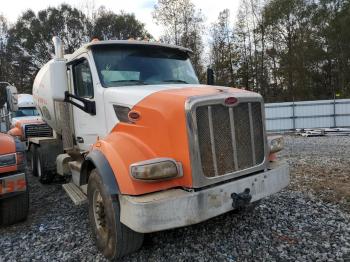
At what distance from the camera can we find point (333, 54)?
3231cm

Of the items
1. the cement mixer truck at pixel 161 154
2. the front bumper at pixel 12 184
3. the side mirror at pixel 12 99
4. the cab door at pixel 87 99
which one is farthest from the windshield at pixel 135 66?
the side mirror at pixel 12 99

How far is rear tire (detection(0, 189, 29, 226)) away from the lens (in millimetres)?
5148

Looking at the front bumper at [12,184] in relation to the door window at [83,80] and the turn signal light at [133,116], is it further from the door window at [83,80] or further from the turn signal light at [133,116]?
the turn signal light at [133,116]

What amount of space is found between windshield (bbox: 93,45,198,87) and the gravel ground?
2.09 metres

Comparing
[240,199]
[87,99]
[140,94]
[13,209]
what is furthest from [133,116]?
[13,209]

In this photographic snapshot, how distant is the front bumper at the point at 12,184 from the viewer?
4816mm

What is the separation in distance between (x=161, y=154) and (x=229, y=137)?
75 cm

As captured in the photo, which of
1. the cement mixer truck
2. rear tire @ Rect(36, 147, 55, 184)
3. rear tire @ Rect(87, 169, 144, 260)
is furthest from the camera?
rear tire @ Rect(36, 147, 55, 184)

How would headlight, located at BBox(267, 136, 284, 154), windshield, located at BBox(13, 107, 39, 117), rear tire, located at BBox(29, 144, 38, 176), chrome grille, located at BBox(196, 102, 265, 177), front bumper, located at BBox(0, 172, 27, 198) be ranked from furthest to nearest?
windshield, located at BBox(13, 107, 39, 117)
rear tire, located at BBox(29, 144, 38, 176)
front bumper, located at BBox(0, 172, 27, 198)
headlight, located at BBox(267, 136, 284, 154)
chrome grille, located at BBox(196, 102, 265, 177)

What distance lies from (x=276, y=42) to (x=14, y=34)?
2938 cm

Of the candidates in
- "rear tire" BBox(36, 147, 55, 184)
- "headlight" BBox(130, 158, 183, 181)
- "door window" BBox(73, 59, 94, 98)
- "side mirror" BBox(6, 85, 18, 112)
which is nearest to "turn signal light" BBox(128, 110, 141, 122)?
"headlight" BBox(130, 158, 183, 181)

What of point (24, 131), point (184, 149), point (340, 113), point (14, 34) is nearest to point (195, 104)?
point (184, 149)

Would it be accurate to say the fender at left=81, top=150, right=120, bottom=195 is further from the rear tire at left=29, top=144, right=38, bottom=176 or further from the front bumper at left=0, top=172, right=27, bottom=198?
the rear tire at left=29, top=144, right=38, bottom=176

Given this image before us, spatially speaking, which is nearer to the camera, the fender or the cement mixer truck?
the cement mixer truck
